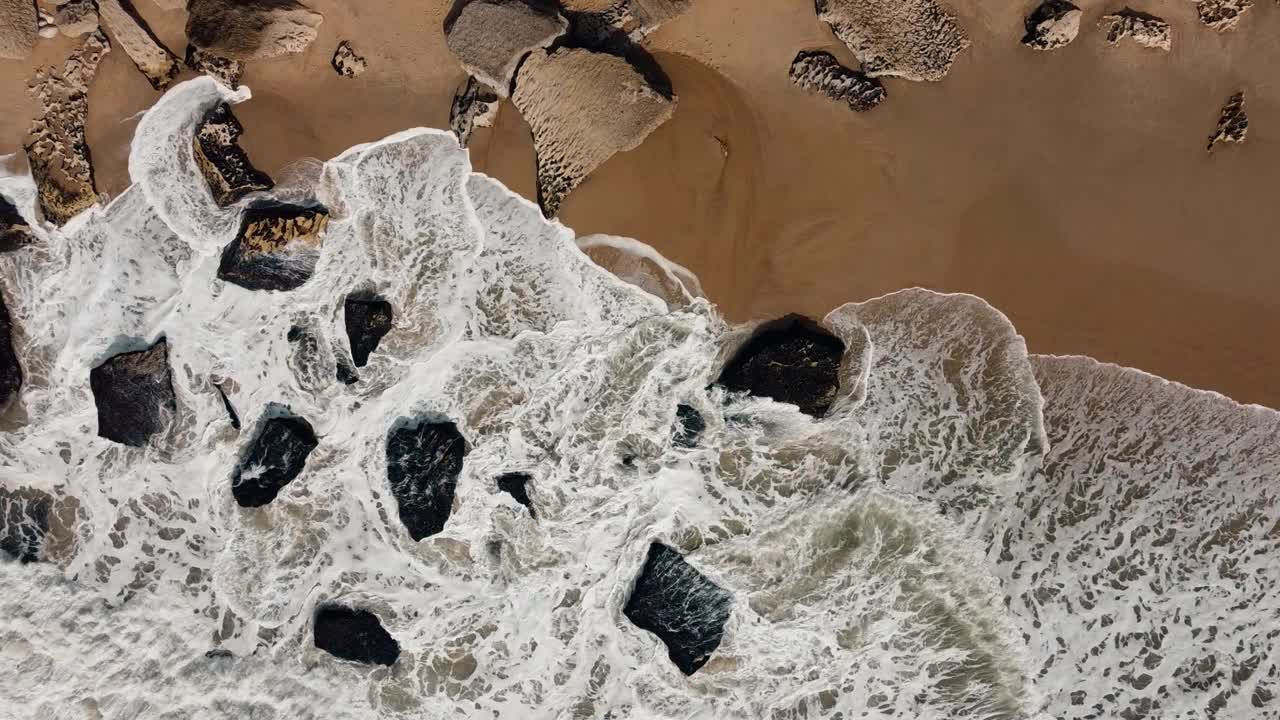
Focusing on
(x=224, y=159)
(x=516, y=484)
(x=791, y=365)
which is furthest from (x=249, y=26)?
(x=791, y=365)

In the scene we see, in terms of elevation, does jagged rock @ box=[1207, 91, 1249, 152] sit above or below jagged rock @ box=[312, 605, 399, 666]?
above

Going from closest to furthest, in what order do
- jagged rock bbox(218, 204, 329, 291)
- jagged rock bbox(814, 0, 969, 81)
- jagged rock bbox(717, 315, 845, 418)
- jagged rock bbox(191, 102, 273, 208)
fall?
jagged rock bbox(814, 0, 969, 81), jagged rock bbox(717, 315, 845, 418), jagged rock bbox(218, 204, 329, 291), jagged rock bbox(191, 102, 273, 208)

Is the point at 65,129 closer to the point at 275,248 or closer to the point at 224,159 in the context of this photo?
the point at 224,159

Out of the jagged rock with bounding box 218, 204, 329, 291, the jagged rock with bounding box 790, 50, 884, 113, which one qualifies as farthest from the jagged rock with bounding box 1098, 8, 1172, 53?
the jagged rock with bounding box 218, 204, 329, 291

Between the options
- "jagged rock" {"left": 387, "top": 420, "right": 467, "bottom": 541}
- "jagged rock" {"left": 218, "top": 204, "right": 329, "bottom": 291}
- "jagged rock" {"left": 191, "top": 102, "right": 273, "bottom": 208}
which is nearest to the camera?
"jagged rock" {"left": 218, "top": 204, "right": 329, "bottom": 291}

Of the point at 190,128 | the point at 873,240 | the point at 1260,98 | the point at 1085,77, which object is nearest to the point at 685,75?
the point at 873,240

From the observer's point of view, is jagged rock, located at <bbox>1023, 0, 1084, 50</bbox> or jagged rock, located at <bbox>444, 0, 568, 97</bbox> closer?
jagged rock, located at <bbox>1023, 0, 1084, 50</bbox>

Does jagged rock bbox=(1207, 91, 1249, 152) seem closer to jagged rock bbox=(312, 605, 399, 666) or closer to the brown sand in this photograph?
the brown sand
